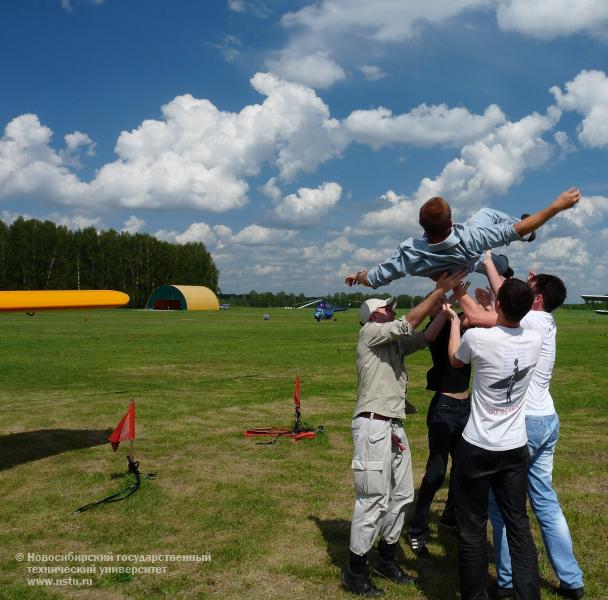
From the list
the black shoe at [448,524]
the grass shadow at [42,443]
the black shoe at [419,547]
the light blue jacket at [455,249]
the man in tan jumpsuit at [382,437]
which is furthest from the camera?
the grass shadow at [42,443]

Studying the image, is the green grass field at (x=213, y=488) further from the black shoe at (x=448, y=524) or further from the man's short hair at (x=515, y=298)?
the man's short hair at (x=515, y=298)

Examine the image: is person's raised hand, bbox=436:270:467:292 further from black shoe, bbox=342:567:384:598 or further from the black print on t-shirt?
black shoe, bbox=342:567:384:598

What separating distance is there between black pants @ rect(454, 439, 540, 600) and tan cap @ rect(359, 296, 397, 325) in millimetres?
1347

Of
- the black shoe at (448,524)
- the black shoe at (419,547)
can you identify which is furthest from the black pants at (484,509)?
the black shoe at (448,524)

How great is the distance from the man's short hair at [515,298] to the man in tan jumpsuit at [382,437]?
52cm

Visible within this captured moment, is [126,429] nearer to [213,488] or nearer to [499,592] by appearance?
[213,488]

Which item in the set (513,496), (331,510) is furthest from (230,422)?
(513,496)

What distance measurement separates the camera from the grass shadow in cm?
868

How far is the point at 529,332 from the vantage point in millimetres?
4004

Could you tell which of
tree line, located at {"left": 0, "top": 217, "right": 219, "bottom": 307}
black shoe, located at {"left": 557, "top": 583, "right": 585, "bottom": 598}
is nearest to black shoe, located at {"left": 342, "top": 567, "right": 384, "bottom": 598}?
black shoe, located at {"left": 557, "top": 583, "right": 585, "bottom": 598}

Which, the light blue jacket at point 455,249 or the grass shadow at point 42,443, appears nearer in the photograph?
the light blue jacket at point 455,249

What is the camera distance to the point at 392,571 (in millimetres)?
4867

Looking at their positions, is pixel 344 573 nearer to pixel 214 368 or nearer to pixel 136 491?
pixel 136 491

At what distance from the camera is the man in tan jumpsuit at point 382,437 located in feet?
14.9
